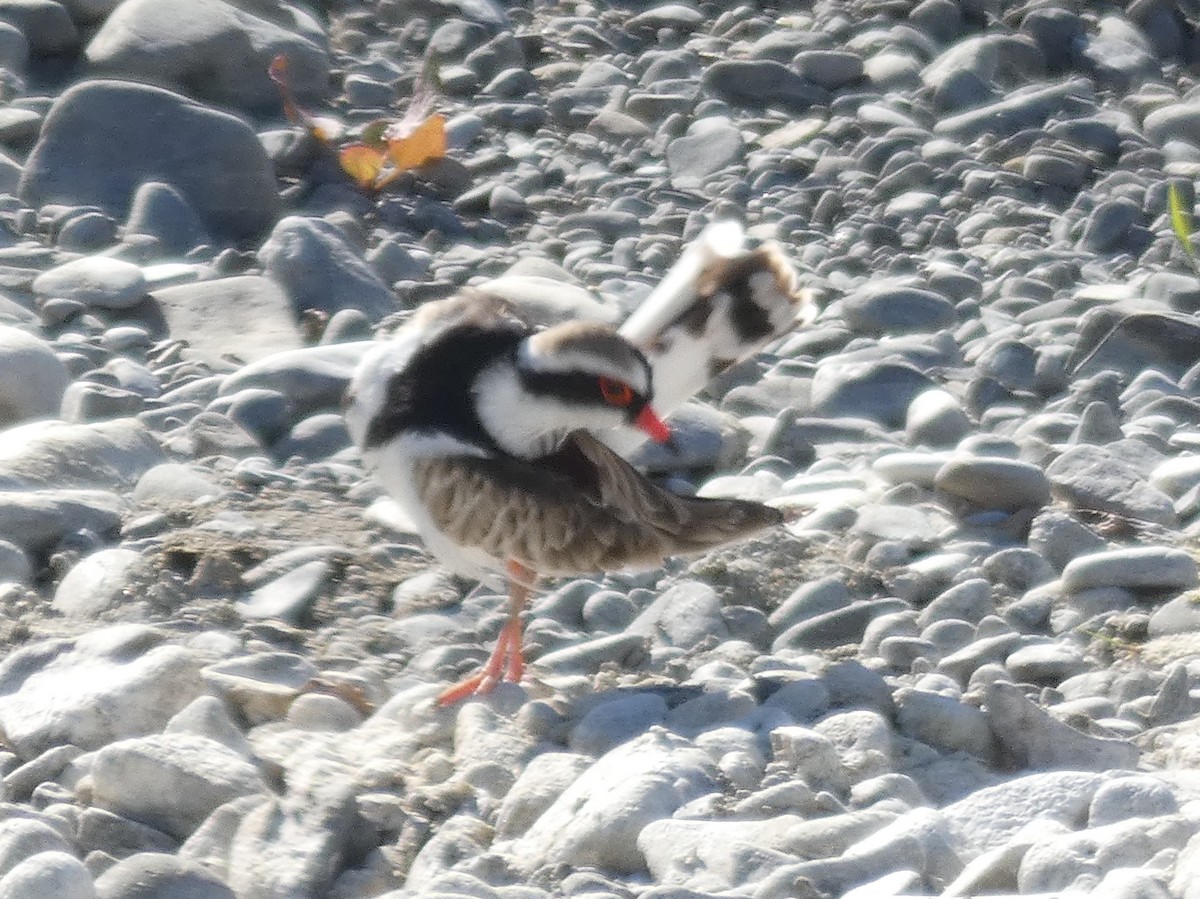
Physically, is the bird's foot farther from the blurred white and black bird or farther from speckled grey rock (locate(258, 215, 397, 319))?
speckled grey rock (locate(258, 215, 397, 319))

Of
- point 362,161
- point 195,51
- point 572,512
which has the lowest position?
point 362,161

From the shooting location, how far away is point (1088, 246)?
826 centimetres

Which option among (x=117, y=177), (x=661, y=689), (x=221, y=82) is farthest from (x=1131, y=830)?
(x=221, y=82)

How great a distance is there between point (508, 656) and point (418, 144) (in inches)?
165

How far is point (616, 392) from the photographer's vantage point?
183 inches

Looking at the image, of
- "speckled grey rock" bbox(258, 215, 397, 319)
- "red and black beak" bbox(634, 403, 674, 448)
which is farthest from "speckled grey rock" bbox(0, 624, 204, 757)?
"speckled grey rock" bbox(258, 215, 397, 319)

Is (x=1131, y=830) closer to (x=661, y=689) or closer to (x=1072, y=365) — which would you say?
(x=661, y=689)

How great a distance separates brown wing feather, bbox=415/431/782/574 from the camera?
4594 millimetres

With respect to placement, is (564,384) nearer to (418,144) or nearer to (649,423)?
(649,423)

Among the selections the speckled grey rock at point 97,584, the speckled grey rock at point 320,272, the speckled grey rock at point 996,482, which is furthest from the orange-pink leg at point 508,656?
the speckled grey rock at point 320,272

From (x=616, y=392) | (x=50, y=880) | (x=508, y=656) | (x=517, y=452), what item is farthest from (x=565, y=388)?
(x=50, y=880)

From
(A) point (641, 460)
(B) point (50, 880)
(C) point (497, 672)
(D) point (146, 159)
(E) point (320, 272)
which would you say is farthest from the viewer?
(D) point (146, 159)

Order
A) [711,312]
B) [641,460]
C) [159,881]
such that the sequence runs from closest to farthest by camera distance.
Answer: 1. [159,881]
2. [711,312]
3. [641,460]

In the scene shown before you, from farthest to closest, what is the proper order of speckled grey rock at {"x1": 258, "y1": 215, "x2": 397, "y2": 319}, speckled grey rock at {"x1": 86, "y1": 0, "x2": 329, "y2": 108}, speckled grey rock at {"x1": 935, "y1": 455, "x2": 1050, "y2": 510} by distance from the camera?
speckled grey rock at {"x1": 86, "y1": 0, "x2": 329, "y2": 108} → speckled grey rock at {"x1": 258, "y1": 215, "x2": 397, "y2": 319} → speckled grey rock at {"x1": 935, "y1": 455, "x2": 1050, "y2": 510}
